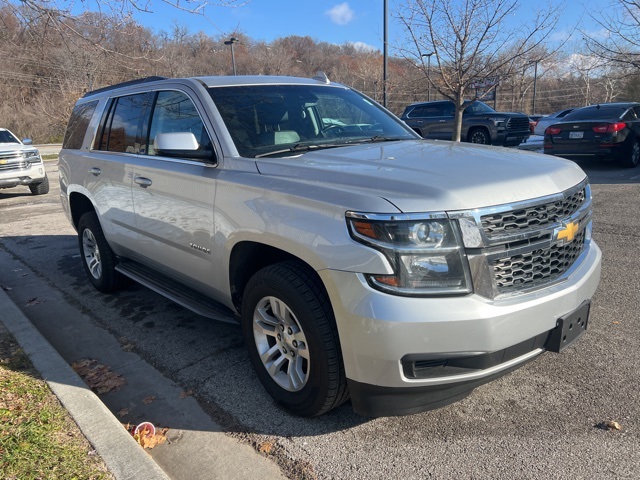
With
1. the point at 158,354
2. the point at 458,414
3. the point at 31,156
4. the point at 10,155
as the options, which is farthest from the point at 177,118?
the point at 31,156

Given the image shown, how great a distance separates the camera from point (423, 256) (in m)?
2.34

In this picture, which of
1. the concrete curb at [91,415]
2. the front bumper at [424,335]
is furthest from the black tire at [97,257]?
the front bumper at [424,335]

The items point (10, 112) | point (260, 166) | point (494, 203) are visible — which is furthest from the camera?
point (10, 112)

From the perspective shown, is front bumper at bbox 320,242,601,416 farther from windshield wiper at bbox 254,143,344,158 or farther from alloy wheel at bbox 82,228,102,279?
alloy wheel at bbox 82,228,102,279

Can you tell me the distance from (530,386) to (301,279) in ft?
5.47

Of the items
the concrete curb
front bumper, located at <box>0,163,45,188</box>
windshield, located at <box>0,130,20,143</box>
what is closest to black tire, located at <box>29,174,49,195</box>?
front bumper, located at <box>0,163,45,188</box>

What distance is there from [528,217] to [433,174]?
50 centimetres

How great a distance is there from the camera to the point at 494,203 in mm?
2426

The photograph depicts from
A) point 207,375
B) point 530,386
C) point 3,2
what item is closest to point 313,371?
point 207,375

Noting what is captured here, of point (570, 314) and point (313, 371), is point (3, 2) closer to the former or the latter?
point (313, 371)

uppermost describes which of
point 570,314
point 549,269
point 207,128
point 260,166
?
point 207,128

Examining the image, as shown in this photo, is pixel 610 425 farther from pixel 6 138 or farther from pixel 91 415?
pixel 6 138

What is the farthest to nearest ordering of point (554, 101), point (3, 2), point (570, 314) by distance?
1. point (554, 101)
2. point (3, 2)
3. point (570, 314)

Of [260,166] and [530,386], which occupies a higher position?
[260,166]
